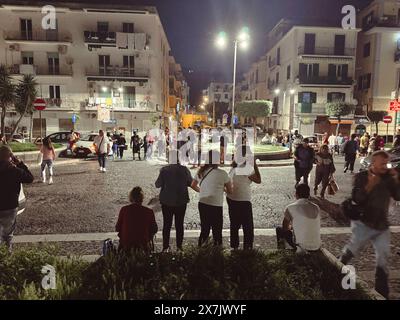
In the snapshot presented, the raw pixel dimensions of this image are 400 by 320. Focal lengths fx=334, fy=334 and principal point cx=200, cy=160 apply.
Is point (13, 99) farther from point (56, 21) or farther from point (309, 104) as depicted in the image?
point (309, 104)

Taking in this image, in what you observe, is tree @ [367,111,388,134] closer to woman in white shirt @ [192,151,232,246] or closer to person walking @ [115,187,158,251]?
woman in white shirt @ [192,151,232,246]

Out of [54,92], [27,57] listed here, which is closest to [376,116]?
[54,92]

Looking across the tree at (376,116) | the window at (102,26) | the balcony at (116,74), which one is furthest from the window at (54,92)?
the tree at (376,116)

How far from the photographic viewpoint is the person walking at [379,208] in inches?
157

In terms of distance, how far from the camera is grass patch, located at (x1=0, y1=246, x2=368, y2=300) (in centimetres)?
346

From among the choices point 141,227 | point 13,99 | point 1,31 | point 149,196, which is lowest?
point 149,196

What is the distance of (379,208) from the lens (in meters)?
3.99

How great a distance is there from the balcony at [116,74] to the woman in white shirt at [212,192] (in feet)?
108

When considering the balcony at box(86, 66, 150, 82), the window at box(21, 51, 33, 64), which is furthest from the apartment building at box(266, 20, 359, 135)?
the window at box(21, 51, 33, 64)

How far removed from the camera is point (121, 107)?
36.5 meters

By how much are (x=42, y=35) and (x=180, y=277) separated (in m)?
38.6

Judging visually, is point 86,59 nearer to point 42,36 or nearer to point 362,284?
point 42,36
